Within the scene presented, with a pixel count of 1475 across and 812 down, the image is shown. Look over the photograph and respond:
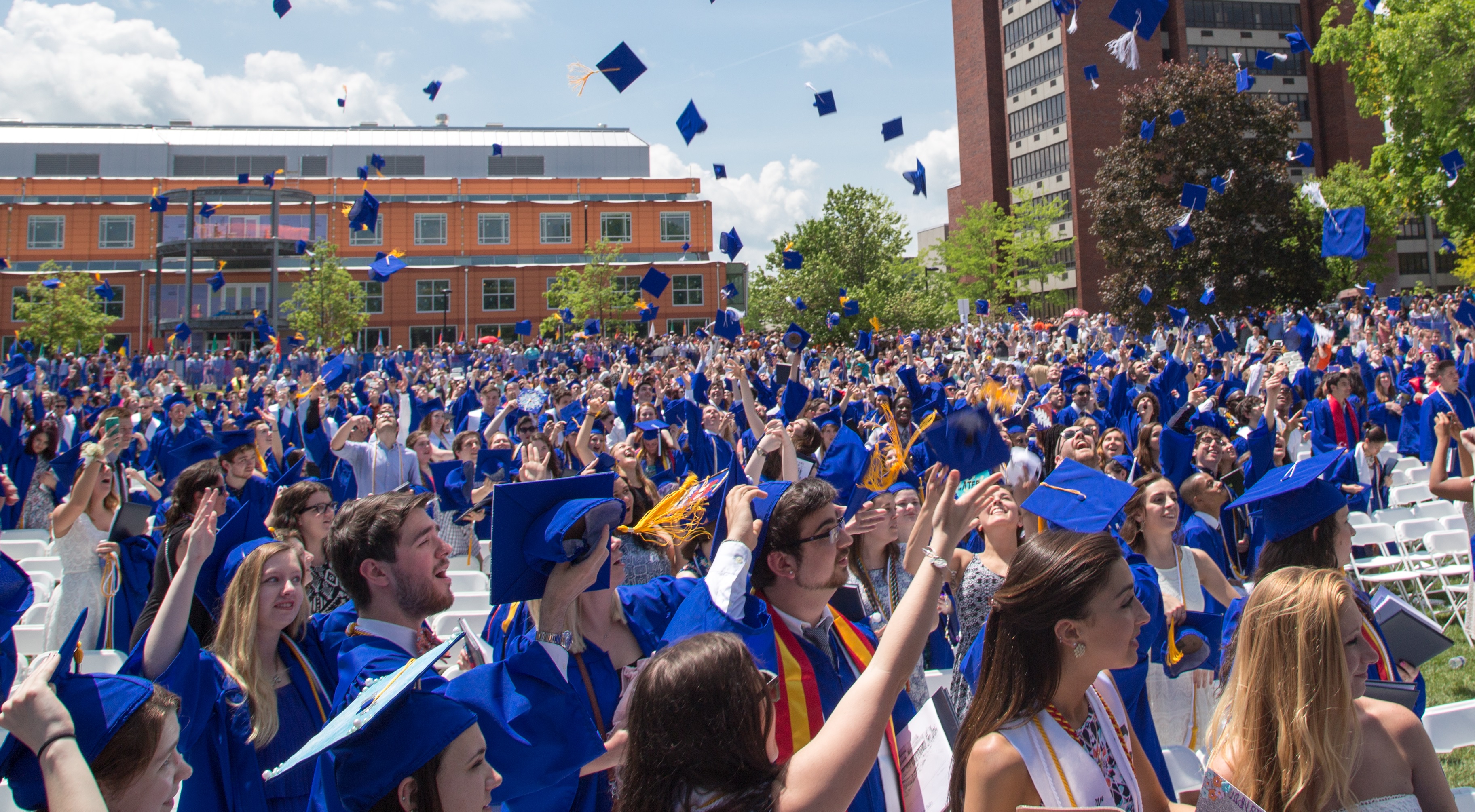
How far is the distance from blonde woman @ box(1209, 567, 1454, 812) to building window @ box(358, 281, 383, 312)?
54.7 m

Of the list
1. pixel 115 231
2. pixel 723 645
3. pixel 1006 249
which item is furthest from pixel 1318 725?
pixel 115 231

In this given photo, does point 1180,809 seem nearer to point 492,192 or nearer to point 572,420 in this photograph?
point 572,420

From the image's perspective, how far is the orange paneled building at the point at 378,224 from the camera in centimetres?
4984

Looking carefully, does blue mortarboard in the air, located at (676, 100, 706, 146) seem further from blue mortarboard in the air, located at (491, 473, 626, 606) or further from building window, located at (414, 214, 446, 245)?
building window, located at (414, 214, 446, 245)

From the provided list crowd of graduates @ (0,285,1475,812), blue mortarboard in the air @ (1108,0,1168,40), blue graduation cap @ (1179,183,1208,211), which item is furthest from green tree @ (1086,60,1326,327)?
crowd of graduates @ (0,285,1475,812)

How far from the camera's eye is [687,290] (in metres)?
55.1

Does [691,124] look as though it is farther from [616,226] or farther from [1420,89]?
[616,226]

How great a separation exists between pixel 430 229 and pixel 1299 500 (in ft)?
180

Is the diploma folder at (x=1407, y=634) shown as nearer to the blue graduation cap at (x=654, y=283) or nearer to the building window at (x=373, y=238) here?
the blue graduation cap at (x=654, y=283)

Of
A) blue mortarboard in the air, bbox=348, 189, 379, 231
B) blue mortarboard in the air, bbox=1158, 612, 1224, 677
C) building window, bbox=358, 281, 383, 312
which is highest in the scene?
building window, bbox=358, 281, 383, 312

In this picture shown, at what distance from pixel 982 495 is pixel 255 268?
2168 inches

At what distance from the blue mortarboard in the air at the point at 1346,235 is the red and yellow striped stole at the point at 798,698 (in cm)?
1647

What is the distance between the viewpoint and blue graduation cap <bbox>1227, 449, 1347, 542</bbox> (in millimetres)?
3248

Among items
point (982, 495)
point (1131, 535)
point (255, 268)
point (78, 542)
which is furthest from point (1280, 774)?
point (255, 268)
